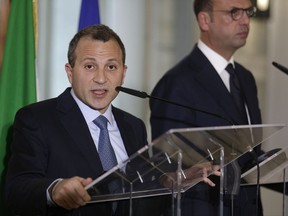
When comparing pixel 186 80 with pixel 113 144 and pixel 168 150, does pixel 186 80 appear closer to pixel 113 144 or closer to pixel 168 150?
pixel 113 144

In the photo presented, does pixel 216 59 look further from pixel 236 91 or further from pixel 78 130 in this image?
pixel 78 130

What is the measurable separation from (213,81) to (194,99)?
165 millimetres

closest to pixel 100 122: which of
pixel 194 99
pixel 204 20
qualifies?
pixel 194 99

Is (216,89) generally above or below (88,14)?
below

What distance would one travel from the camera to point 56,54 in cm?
407

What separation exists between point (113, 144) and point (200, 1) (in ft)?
4.34

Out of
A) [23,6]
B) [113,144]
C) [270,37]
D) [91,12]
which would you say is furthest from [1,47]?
[270,37]

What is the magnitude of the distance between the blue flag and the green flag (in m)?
0.50

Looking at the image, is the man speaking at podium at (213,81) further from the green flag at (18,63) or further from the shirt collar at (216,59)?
the green flag at (18,63)

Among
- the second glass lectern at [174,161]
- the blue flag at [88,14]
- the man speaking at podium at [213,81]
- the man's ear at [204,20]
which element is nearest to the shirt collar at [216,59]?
the man speaking at podium at [213,81]

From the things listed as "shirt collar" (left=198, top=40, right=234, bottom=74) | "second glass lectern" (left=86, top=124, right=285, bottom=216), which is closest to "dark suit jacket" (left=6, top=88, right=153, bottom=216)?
"second glass lectern" (left=86, top=124, right=285, bottom=216)

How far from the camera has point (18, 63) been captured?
127 inches

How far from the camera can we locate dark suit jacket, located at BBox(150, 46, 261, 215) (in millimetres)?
3215

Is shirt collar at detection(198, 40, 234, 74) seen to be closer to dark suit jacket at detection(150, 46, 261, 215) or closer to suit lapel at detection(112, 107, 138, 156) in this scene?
dark suit jacket at detection(150, 46, 261, 215)
